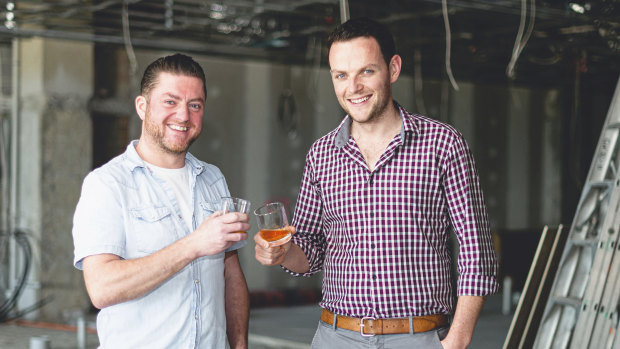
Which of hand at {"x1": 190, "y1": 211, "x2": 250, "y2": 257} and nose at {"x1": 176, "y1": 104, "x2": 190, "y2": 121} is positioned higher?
nose at {"x1": 176, "y1": 104, "x2": 190, "y2": 121}

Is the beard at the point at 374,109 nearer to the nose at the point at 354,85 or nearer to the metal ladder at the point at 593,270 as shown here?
the nose at the point at 354,85

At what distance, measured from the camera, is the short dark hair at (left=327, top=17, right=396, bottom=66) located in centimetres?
225

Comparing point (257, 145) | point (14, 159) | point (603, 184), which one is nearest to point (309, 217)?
point (603, 184)

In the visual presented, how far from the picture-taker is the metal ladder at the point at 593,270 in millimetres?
3660

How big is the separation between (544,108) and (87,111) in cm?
838

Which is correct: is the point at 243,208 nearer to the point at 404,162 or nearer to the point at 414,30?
the point at 404,162

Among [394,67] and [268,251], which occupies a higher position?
[394,67]

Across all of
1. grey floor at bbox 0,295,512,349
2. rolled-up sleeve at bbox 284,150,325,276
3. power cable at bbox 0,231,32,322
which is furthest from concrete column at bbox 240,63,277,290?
rolled-up sleeve at bbox 284,150,325,276

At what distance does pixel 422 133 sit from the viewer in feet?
7.61

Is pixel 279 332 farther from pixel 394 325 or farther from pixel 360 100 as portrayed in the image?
pixel 360 100

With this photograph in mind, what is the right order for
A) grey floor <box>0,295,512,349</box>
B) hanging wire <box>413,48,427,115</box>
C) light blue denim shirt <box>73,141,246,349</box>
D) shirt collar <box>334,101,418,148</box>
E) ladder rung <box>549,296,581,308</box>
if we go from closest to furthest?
light blue denim shirt <box>73,141,246,349</box>, shirt collar <box>334,101,418,148</box>, ladder rung <box>549,296,581,308</box>, grey floor <box>0,295,512,349</box>, hanging wire <box>413,48,427,115</box>

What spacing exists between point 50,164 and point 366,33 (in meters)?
7.01

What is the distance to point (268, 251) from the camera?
7.14 feet

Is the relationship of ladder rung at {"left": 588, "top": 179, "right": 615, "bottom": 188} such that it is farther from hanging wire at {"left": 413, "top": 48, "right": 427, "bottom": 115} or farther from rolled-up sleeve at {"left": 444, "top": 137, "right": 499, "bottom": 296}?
hanging wire at {"left": 413, "top": 48, "right": 427, "bottom": 115}
